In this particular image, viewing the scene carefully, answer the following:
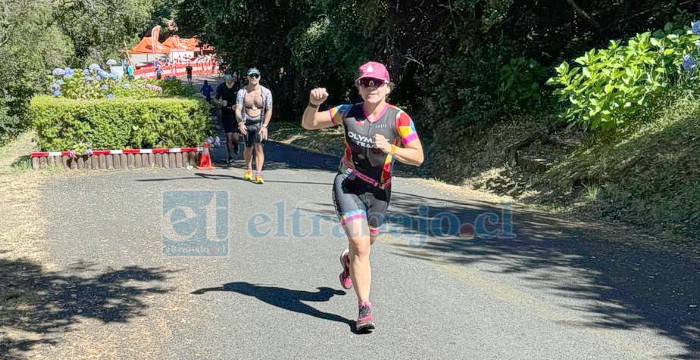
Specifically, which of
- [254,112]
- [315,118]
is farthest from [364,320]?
[254,112]

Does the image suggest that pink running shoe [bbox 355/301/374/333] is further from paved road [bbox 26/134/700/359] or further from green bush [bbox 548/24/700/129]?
green bush [bbox 548/24/700/129]

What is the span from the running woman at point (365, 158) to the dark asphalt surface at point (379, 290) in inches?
21.1

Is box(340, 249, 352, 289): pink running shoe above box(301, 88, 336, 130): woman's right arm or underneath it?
underneath

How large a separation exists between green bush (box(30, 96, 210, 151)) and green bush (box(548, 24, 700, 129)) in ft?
25.0

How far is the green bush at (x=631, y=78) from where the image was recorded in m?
12.6

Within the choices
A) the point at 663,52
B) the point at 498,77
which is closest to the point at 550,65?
the point at 498,77

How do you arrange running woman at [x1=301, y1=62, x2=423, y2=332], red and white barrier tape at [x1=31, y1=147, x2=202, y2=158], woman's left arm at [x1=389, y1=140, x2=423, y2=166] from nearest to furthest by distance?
1. woman's left arm at [x1=389, y1=140, x2=423, y2=166]
2. running woman at [x1=301, y1=62, x2=423, y2=332]
3. red and white barrier tape at [x1=31, y1=147, x2=202, y2=158]

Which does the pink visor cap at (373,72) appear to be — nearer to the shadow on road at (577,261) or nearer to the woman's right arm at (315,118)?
the woman's right arm at (315,118)

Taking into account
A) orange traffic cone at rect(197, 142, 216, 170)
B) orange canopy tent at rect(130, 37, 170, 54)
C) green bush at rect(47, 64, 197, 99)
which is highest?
orange canopy tent at rect(130, 37, 170, 54)

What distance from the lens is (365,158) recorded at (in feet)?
19.8

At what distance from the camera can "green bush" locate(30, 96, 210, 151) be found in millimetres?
15000

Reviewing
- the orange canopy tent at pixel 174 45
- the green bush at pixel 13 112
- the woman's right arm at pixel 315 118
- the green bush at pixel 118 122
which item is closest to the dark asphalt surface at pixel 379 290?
the woman's right arm at pixel 315 118

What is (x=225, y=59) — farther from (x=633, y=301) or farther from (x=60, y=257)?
(x=633, y=301)

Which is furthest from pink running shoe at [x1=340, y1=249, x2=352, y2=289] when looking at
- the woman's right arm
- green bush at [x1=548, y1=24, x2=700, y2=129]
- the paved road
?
green bush at [x1=548, y1=24, x2=700, y2=129]
